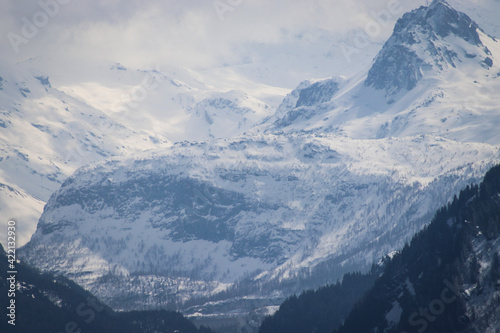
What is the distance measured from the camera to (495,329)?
545ft

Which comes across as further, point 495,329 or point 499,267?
point 499,267

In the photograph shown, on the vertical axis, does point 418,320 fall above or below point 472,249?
below

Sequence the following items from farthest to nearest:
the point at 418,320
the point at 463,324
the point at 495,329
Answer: the point at 418,320, the point at 463,324, the point at 495,329

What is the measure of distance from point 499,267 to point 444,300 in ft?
53.5

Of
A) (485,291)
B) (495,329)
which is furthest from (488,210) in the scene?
(495,329)

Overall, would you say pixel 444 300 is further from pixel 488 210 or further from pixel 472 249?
pixel 488 210

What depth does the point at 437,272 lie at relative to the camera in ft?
648

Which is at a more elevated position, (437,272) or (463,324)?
(437,272)

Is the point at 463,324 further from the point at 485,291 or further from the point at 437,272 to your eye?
the point at 437,272

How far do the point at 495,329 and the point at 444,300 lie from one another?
870 inches

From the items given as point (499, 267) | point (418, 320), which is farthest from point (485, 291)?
point (418, 320)

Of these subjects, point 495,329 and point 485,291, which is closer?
point 495,329

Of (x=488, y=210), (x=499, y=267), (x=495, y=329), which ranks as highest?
(x=488, y=210)

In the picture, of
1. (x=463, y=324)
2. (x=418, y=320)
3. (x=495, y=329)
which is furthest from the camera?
(x=418, y=320)
